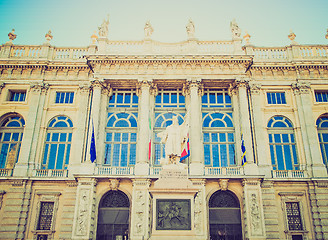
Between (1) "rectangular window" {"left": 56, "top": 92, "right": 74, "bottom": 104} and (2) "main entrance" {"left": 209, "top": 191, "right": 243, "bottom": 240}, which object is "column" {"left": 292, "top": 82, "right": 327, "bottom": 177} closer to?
(2) "main entrance" {"left": 209, "top": 191, "right": 243, "bottom": 240}

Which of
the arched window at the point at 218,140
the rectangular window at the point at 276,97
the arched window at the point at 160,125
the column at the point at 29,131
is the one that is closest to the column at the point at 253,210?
the arched window at the point at 218,140

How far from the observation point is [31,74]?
2275 cm

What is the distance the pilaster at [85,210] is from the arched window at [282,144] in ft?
42.4

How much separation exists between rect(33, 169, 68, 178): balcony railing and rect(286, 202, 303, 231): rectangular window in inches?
612

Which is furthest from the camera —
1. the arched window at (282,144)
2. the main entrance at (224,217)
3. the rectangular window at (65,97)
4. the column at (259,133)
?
the rectangular window at (65,97)

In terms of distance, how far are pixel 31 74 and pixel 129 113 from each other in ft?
28.0

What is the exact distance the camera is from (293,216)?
754 inches

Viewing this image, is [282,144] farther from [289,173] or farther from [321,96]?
[321,96]

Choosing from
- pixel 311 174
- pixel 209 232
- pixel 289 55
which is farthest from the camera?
pixel 289 55

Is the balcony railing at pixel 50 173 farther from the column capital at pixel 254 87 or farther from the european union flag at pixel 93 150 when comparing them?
the column capital at pixel 254 87

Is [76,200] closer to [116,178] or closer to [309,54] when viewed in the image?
[116,178]

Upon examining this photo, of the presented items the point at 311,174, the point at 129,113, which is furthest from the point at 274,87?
the point at 129,113

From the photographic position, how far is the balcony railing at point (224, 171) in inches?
754

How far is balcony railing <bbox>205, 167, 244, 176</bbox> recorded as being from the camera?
19153mm
